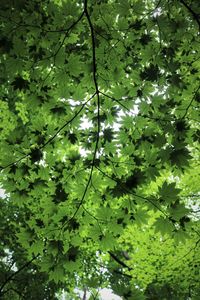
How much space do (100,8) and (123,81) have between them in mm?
881

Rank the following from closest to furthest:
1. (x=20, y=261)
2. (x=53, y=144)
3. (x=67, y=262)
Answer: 1. (x=67, y=262)
2. (x=53, y=144)
3. (x=20, y=261)

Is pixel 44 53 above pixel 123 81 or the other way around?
the other way around

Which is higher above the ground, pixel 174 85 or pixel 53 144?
pixel 174 85

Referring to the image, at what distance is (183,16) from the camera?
3.79 meters

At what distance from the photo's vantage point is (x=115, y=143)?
3287 millimetres

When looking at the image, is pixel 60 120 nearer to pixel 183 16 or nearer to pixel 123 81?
pixel 123 81

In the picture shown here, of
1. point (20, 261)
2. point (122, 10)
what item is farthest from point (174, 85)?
point (20, 261)

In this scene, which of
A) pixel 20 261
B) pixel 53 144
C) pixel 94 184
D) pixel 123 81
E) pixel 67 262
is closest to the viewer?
pixel 67 262

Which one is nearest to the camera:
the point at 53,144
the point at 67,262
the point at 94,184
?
the point at 67,262

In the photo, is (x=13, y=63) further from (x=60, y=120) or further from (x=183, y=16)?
(x=183, y=16)

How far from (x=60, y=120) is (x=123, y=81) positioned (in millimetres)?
853

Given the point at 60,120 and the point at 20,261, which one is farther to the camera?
the point at 20,261

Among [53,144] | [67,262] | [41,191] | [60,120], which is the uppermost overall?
[60,120]

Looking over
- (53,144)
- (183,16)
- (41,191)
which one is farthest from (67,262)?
(183,16)
